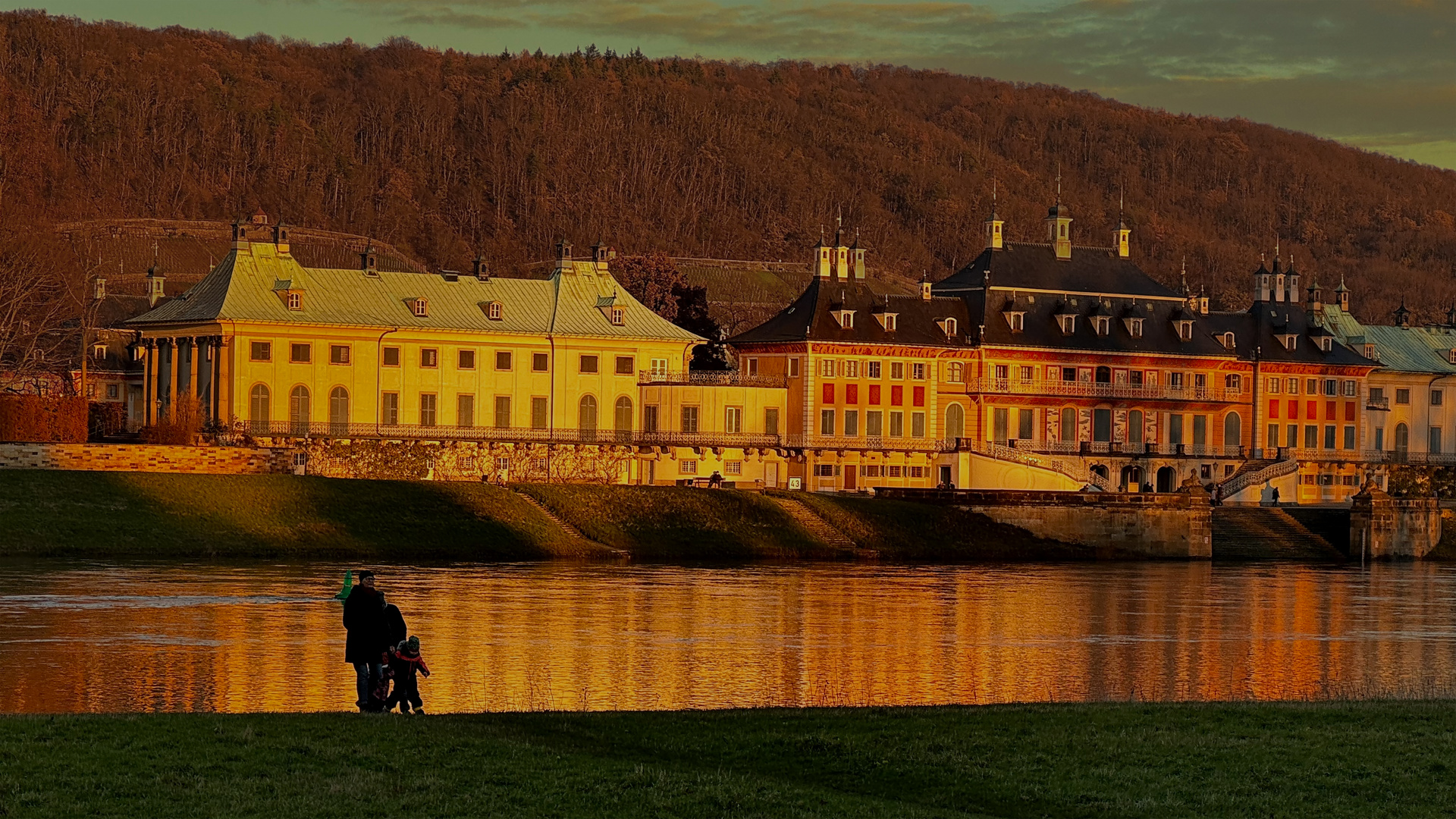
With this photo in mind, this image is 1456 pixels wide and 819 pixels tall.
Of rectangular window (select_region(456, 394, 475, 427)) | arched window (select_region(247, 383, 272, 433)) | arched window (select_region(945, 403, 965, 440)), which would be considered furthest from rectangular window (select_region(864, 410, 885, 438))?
Result: arched window (select_region(247, 383, 272, 433))

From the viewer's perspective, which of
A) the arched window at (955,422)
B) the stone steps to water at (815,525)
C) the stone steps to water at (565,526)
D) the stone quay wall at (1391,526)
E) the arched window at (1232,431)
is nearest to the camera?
the stone steps to water at (565,526)

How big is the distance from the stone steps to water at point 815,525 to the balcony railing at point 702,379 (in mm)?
17166

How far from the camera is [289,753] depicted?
23.8 meters

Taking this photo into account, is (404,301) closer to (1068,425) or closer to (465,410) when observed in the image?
(465,410)

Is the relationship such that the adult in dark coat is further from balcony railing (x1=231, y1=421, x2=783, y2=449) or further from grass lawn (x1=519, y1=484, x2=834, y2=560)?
balcony railing (x1=231, y1=421, x2=783, y2=449)

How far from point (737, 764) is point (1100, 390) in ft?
298

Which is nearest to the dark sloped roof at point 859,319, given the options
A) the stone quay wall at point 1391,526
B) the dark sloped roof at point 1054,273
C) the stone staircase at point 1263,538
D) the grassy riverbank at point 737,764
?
the dark sloped roof at point 1054,273

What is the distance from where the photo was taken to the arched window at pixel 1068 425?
113188 millimetres

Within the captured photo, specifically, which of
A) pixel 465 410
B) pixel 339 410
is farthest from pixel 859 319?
pixel 339 410

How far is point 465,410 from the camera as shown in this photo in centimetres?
10069

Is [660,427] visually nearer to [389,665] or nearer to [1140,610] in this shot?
[1140,610]

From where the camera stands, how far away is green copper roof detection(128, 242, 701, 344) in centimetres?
9794

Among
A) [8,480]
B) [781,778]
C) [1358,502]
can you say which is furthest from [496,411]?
[781,778]

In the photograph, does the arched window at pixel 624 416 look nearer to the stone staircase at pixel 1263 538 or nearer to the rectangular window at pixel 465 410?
the rectangular window at pixel 465 410
